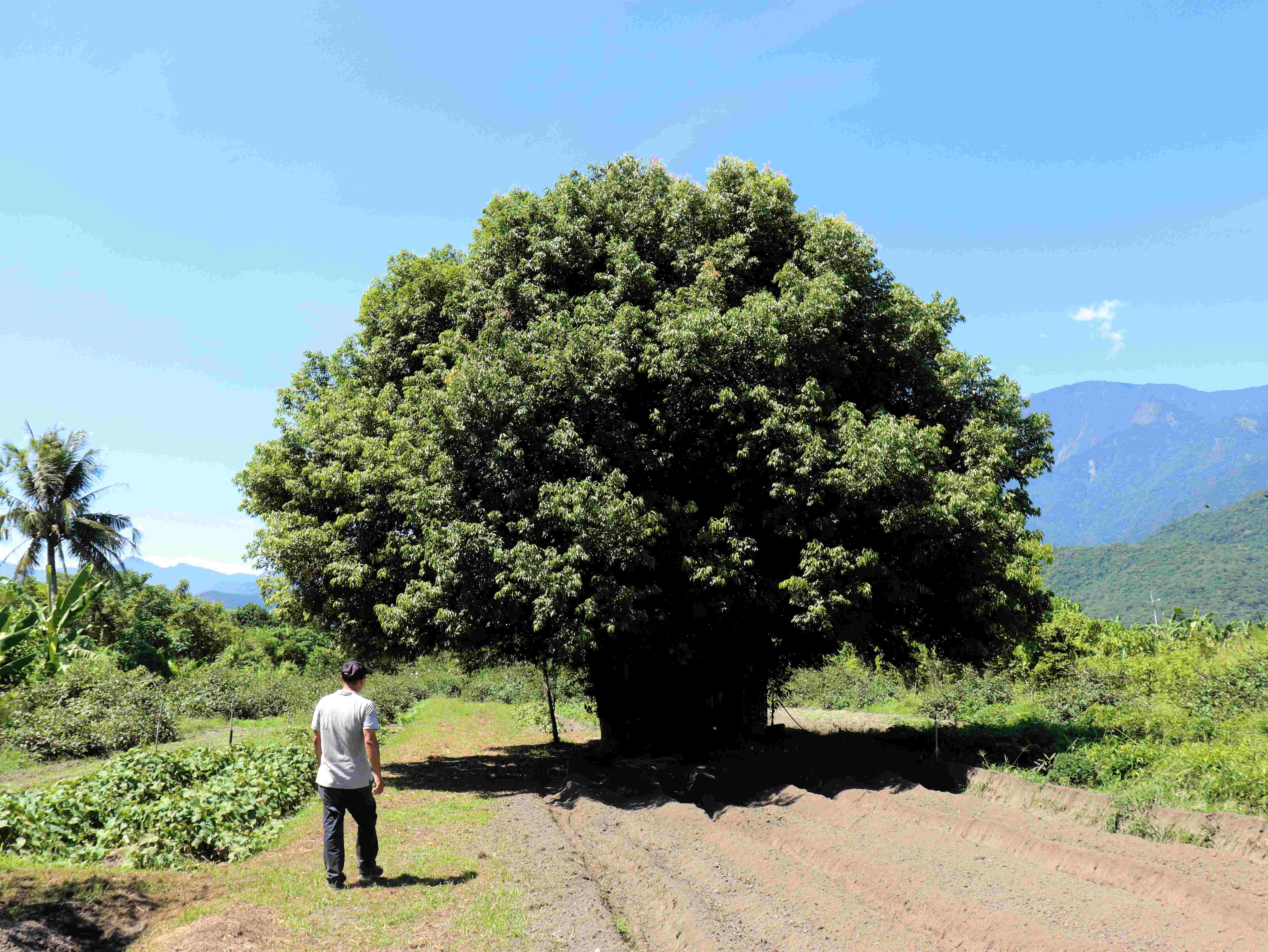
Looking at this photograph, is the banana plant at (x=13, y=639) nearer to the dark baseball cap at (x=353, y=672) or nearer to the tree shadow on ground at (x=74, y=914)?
the tree shadow on ground at (x=74, y=914)

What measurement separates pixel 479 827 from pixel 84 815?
432cm

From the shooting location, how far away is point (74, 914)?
17.7 ft

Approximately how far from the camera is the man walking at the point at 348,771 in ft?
22.2

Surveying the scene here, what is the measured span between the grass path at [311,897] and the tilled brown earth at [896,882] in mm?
670

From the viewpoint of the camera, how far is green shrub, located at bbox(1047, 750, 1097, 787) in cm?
1155

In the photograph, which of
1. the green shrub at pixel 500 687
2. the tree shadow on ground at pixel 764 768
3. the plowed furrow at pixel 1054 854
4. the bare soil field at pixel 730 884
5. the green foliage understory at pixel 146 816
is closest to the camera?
the bare soil field at pixel 730 884

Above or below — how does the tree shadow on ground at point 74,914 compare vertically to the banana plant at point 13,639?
below

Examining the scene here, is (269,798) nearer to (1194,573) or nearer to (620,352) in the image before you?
(620,352)

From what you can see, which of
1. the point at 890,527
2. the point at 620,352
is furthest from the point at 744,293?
the point at 890,527

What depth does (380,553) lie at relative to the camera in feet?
47.5

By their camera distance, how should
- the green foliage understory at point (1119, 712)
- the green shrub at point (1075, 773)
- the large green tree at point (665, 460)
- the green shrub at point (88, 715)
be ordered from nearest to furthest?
1. the green foliage understory at point (1119, 712)
2. the green shrub at point (1075, 773)
3. the large green tree at point (665, 460)
4. the green shrub at point (88, 715)

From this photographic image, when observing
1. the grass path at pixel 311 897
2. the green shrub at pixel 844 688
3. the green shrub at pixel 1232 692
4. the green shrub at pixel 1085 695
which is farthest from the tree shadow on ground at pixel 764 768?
the green shrub at pixel 844 688

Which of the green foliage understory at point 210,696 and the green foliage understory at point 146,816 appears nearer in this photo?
the green foliage understory at point 146,816

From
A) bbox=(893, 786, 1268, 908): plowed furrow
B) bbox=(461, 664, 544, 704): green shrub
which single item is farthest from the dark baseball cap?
bbox=(461, 664, 544, 704): green shrub
